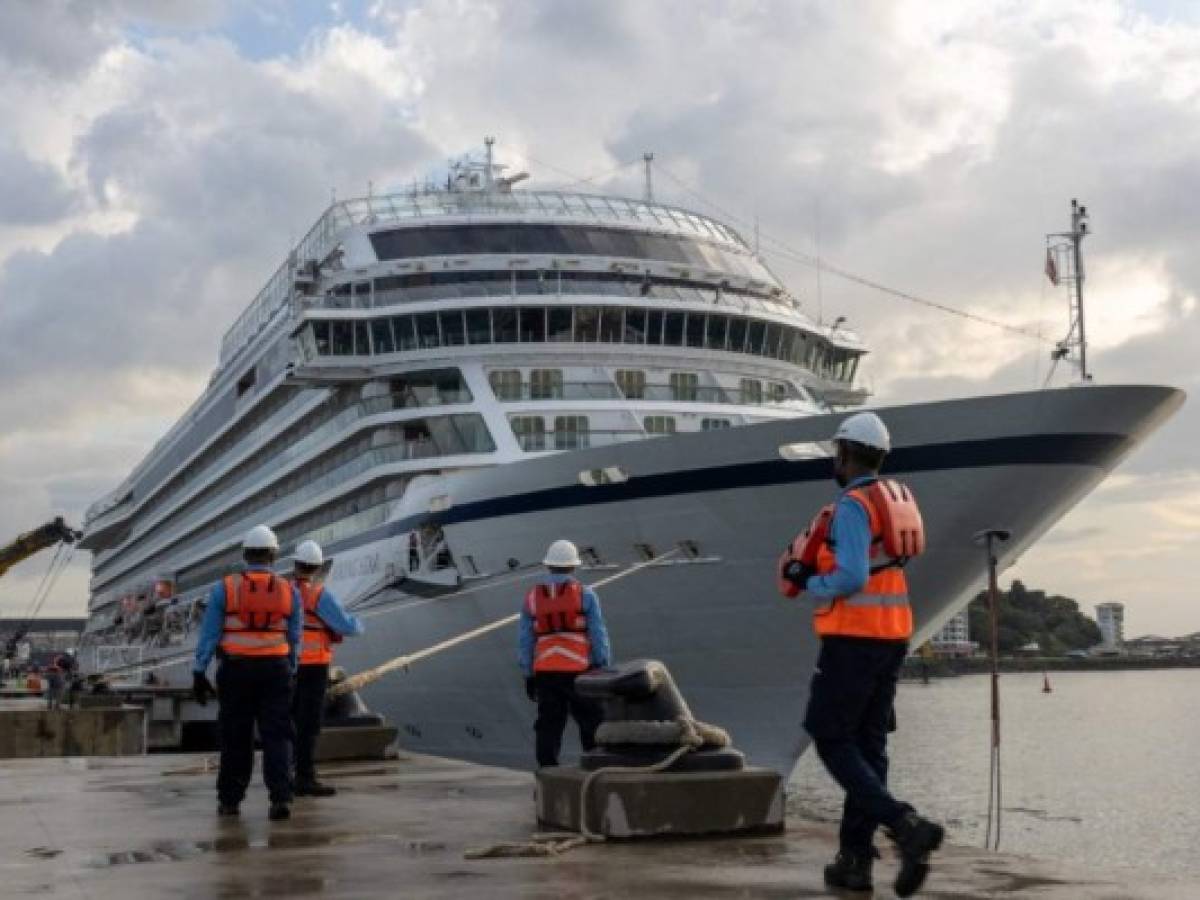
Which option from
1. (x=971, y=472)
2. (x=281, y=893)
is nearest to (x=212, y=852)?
(x=281, y=893)

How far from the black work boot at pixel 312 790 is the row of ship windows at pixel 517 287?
15598 mm

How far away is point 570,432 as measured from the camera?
2259 cm

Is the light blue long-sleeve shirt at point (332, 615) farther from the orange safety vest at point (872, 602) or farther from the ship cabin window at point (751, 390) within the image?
the ship cabin window at point (751, 390)

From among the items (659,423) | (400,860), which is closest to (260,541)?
(400,860)

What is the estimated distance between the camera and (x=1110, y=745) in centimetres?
5019

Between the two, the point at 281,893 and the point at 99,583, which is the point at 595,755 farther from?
the point at 99,583

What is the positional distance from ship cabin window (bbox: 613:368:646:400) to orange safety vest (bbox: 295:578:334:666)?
1373cm

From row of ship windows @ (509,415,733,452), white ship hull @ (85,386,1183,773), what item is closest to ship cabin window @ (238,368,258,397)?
row of ship windows @ (509,415,733,452)

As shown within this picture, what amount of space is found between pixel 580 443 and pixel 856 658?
17.0 meters

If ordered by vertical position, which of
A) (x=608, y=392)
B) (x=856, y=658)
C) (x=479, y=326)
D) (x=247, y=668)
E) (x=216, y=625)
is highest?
(x=479, y=326)

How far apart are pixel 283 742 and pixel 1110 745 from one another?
46535 millimetres

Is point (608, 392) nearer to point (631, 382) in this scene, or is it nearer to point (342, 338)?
point (631, 382)

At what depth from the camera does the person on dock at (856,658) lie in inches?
213

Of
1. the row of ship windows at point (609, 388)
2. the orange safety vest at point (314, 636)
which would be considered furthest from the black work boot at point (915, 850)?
the row of ship windows at point (609, 388)
